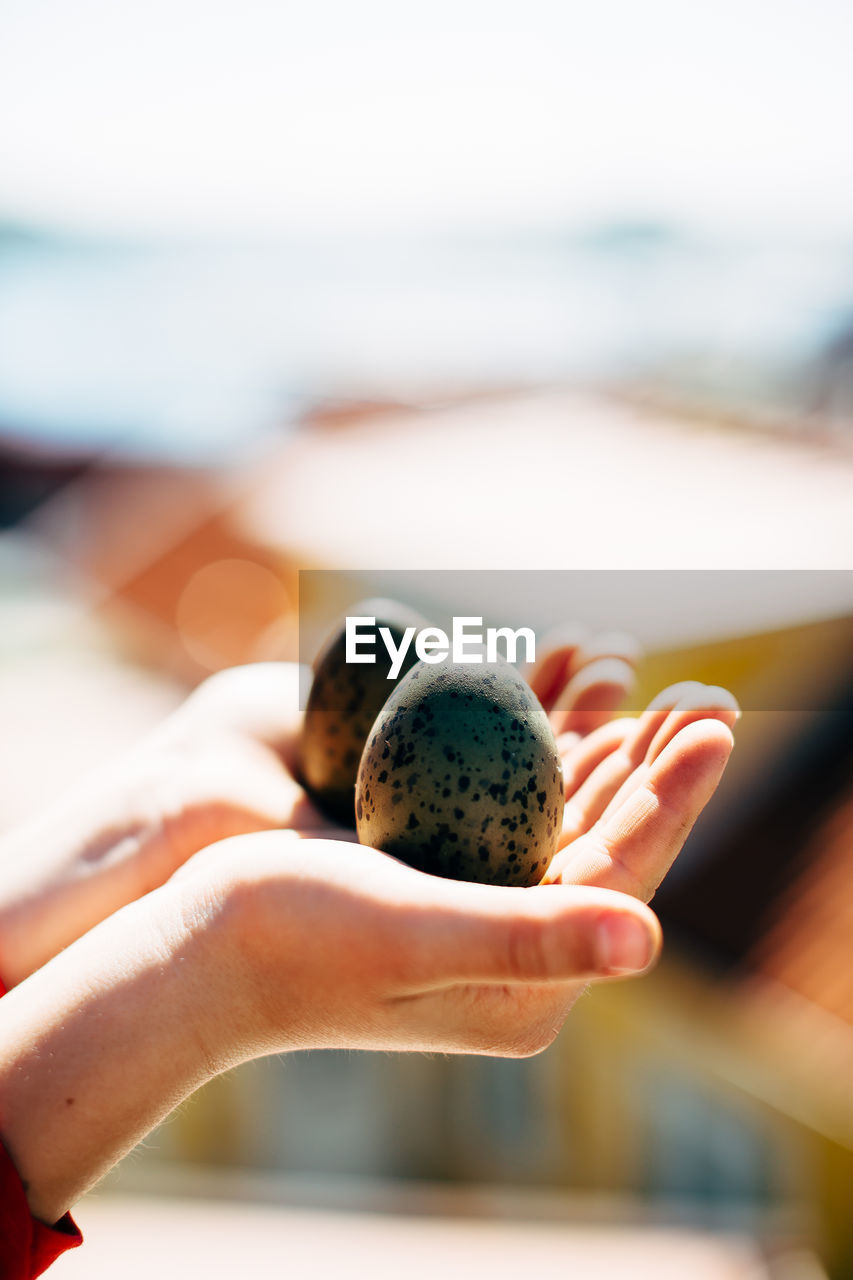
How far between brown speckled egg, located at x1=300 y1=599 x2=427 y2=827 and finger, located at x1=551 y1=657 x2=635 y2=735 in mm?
319

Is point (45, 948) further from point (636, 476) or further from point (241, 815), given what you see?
point (636, 476)

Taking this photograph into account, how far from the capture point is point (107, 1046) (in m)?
1.19

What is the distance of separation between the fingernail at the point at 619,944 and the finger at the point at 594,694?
86cm

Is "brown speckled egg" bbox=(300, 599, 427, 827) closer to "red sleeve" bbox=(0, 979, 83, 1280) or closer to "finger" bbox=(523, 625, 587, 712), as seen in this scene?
"finger" bbox=(523, 625, 587, 712)

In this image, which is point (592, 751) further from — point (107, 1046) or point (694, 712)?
point (107, 1046)

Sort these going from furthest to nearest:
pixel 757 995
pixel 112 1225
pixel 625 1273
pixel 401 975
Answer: pixel 112 1225, pixel 625 1273, pixel 757 995, pixel 401 975

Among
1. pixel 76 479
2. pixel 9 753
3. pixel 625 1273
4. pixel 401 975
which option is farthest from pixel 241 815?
pixel 76 479

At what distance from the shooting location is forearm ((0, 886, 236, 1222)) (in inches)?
46.1

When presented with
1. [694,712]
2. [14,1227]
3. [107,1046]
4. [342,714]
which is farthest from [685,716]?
[14,1227]

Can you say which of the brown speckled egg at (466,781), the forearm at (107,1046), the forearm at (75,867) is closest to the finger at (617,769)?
the brown speckled egg at (466,781)

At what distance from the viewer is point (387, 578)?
423cm

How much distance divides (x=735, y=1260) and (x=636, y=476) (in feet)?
10.3

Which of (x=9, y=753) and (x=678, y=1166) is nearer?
(x=678, y=1166)

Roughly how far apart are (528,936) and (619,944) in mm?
90
